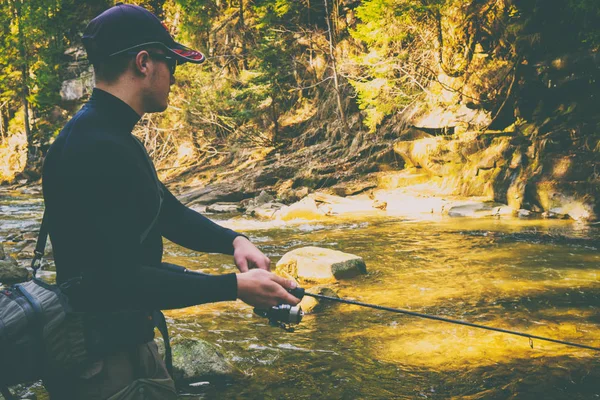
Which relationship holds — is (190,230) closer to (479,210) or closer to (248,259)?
(248,259)

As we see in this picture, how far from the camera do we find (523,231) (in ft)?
35.0

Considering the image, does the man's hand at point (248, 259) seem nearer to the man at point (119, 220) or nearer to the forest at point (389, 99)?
the man at point (119, 220)

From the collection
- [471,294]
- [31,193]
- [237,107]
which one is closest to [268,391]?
[471,294]

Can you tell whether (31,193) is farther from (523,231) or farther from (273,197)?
(523,231)

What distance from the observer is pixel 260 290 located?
183 centimetres

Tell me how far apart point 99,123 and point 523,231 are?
10355mm

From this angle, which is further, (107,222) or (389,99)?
(389,99)

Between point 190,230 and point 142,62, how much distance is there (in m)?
0.77

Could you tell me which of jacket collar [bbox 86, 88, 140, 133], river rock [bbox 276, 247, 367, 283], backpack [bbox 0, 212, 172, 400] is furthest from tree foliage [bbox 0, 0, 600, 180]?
backpack [bbox 0, 212, 172, 400]

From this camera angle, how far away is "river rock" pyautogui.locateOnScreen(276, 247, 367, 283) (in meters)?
7.38

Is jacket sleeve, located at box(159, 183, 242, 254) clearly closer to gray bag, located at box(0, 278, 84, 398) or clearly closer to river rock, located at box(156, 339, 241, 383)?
gray bag, located at box(0, 278, 84, 398)

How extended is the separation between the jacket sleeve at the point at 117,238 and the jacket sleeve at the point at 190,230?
0.59 metres

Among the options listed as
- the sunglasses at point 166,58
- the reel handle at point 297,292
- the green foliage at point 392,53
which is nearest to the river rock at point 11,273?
the sunglasses at point 166,58

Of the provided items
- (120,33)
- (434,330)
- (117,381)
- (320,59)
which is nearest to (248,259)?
(117,381)
